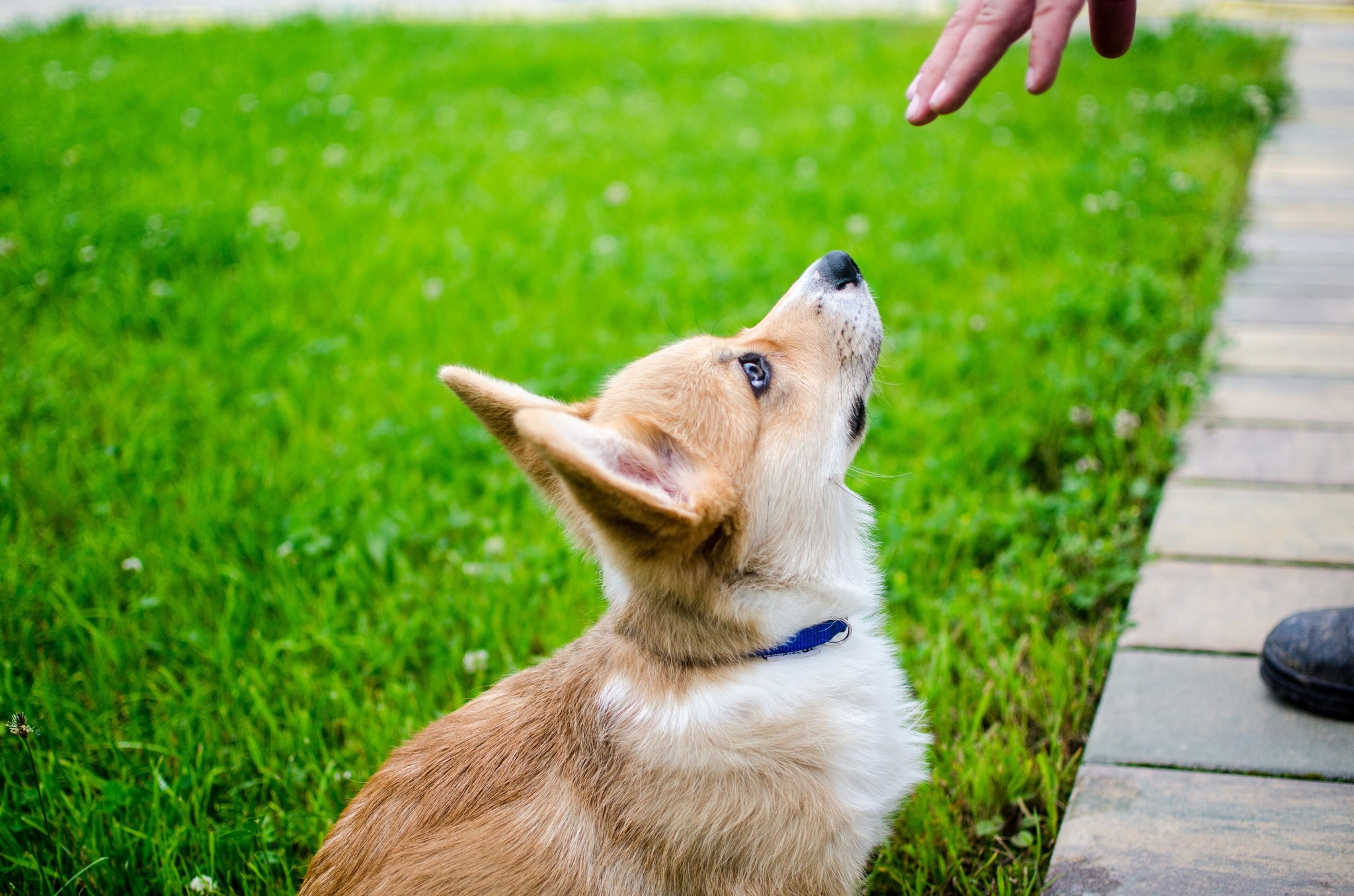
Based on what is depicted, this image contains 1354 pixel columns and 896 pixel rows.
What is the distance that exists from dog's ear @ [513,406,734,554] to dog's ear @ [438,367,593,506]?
16 cm

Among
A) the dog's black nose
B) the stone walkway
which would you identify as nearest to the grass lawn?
the stone walkway

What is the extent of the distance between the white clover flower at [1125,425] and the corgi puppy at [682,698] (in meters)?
1.47

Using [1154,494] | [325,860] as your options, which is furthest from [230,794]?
[1154,494]

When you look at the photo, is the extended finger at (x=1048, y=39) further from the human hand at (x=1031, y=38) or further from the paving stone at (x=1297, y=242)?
the paving stone at (x=1297, y=242)

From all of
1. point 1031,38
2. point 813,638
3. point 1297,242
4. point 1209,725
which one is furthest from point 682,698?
point 1297,242

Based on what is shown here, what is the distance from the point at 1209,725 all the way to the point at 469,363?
9.56 ft

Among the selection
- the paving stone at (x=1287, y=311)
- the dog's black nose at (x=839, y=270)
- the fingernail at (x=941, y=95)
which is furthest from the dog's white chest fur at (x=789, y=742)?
the paving stone at (x=1287, y=311)

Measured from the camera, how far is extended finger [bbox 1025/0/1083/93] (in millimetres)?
1960

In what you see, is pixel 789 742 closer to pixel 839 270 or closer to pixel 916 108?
pixel 839 270

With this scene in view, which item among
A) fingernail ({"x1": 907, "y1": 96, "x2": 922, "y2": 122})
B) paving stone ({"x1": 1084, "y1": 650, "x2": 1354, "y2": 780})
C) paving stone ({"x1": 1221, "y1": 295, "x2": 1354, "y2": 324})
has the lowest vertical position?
paving stone ({"x1": 1084, "y1": 650, "x2": 1354, "y2": 780})

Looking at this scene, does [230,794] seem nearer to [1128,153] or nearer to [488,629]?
[488,629]

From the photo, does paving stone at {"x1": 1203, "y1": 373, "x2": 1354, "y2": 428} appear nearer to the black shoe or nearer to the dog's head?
the black shoe

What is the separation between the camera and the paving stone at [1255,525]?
8.80 feet

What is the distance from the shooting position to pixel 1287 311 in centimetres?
397
